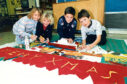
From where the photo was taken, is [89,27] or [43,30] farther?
[43,30]

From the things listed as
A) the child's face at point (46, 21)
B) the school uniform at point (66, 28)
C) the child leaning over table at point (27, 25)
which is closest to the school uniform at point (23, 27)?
the child leaning over table at point (27, 25)

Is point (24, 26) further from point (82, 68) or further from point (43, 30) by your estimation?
point (82, 68)

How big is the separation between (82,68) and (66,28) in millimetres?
954

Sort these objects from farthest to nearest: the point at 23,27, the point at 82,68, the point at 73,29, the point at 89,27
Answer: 1. the point at 73,29
2. the point at 23,27
3. the point at 89,27
4. the point at 82,68

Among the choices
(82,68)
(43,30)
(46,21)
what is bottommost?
(82,68)

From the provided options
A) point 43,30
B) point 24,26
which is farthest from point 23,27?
point 43,30

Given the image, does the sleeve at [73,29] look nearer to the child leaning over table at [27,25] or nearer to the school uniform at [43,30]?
the school uniform at [43,30]

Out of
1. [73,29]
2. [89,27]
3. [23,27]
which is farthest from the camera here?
[73,29]

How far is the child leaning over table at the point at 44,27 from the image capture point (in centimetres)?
153

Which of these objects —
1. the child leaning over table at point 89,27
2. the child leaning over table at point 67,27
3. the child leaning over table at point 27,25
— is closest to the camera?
the child leaning over table at point 89,27

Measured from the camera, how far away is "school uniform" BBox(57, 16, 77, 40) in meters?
1.66

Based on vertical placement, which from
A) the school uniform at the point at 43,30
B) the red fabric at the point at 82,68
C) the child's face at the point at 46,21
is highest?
the child's face at the point at 46,21

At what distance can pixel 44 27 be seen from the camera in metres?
1.69

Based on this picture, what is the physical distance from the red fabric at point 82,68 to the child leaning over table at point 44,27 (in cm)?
59
